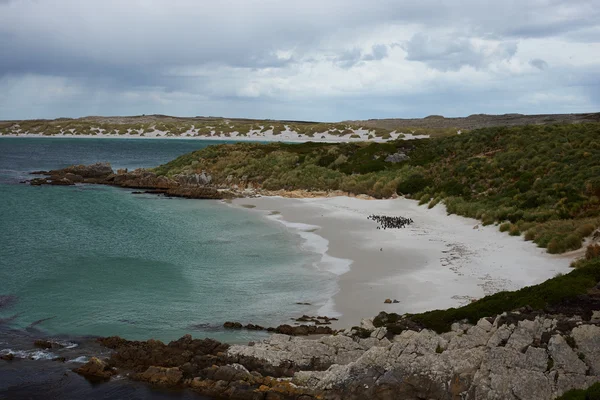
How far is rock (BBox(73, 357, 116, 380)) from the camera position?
13414 millimetres

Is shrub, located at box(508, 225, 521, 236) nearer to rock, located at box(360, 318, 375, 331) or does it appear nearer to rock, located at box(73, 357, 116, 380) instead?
rock, located at box(360, 318, 375, 331)

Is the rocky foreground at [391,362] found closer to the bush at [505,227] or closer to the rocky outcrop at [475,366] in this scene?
the rocky outcrop at [475,366]

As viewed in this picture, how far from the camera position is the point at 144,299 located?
19.5 meters

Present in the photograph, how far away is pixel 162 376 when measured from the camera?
13.1 m

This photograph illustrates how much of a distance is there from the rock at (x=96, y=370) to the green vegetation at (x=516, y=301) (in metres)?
7.59

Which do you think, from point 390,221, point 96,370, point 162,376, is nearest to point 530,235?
point 390,221

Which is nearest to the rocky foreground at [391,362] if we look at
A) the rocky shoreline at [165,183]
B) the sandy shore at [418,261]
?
the sandy shore at [418,261]

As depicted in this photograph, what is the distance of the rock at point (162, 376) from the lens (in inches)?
512

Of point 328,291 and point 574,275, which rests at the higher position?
point 574,275

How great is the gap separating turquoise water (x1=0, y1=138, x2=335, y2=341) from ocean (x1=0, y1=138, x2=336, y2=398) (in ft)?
0.15

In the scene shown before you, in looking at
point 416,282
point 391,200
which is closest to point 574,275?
point 416,282

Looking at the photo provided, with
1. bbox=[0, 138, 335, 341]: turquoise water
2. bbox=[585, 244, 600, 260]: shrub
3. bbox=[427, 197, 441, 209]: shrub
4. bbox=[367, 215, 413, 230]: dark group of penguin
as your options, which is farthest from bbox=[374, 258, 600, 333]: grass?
bbox=[427, 197, 441, 209]: shrub

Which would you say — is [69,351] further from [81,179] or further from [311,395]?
[81,179]

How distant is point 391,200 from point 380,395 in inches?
1093
